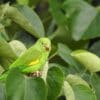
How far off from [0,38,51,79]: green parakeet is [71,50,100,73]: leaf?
12 cm

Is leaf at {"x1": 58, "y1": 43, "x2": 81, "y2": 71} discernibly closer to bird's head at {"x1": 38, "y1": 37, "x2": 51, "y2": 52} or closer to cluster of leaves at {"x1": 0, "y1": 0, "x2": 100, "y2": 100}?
cluster of leaves at {"x1": 0, "y1": 0, "x2": 100, "y2": 100}

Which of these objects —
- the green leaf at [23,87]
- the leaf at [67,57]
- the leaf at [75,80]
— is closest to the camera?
the green leaf at [23,87]

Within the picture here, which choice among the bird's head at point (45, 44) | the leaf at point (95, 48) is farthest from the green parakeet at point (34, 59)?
the leaf at point (95, 48)

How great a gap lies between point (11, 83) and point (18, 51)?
5.9 inches

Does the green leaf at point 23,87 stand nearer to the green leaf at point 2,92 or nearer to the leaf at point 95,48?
the green leaf at point 2,92

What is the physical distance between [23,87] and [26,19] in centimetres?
27

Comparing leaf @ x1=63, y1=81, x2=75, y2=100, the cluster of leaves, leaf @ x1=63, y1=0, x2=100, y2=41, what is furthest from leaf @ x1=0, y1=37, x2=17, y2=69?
leaf @ x1=63, y1=0, x2=100, y2=41

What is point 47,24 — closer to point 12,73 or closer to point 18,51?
A: point 18,51

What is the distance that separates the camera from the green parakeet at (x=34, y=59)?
36.5 inches

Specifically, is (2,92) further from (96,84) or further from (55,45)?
(55,45)

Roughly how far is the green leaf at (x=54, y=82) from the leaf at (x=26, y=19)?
0.64 feet

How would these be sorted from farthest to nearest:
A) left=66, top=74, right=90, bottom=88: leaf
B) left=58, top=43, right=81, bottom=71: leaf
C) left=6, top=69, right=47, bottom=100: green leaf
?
left=58, top=43, right=81, bottom=71: leaf
left=66, top=74, right=90, bottom=88: leaf
left=6, top=69, right=47, bottom=100: green leaf

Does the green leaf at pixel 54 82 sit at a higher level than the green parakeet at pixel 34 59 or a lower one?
A: lower

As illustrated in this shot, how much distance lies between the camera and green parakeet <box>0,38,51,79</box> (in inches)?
36.5
